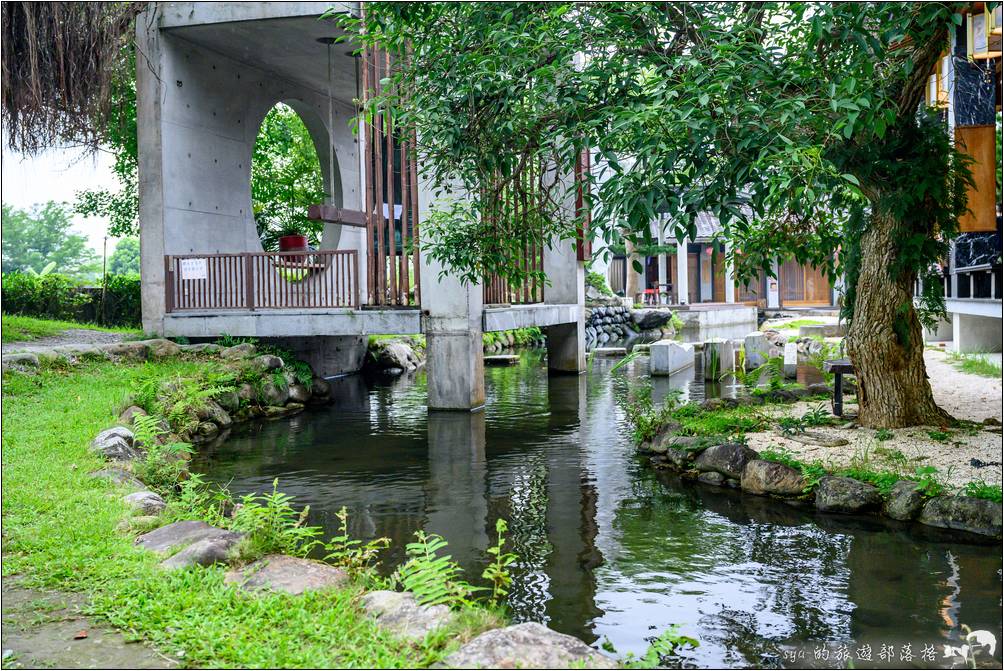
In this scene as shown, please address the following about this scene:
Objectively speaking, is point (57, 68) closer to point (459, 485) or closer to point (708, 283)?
point (459, 485)

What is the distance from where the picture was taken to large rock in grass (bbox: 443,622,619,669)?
11.3 feet

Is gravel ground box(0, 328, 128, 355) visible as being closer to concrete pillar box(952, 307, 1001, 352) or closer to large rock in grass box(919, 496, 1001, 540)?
large rock in grass box(919, 496, 1001, 540)

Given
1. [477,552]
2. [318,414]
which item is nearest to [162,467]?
[477,552]

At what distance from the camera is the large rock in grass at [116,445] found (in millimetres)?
7332

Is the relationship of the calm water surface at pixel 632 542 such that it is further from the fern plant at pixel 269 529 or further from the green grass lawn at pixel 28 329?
the green grass lawn at pixel 28 329

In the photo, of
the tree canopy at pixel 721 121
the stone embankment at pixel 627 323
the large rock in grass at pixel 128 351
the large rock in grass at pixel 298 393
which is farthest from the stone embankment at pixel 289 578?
the stone embankment at pixel 627 323

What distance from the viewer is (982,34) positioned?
27.6 feet

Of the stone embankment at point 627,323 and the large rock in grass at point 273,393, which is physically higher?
the stone embankment at point 627,323

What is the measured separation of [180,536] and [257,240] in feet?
41.0

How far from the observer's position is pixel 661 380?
16375mm

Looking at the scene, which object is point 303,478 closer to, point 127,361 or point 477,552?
point 477,552

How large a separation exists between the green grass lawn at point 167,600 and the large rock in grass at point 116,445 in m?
0.71

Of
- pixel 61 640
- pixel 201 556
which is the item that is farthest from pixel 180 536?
pixel 61 640

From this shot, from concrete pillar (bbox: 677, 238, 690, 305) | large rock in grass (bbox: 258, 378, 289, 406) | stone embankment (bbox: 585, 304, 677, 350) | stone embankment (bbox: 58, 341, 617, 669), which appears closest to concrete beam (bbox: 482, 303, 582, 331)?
large rock in grass (bbox: 258, 378, 289, 406)
